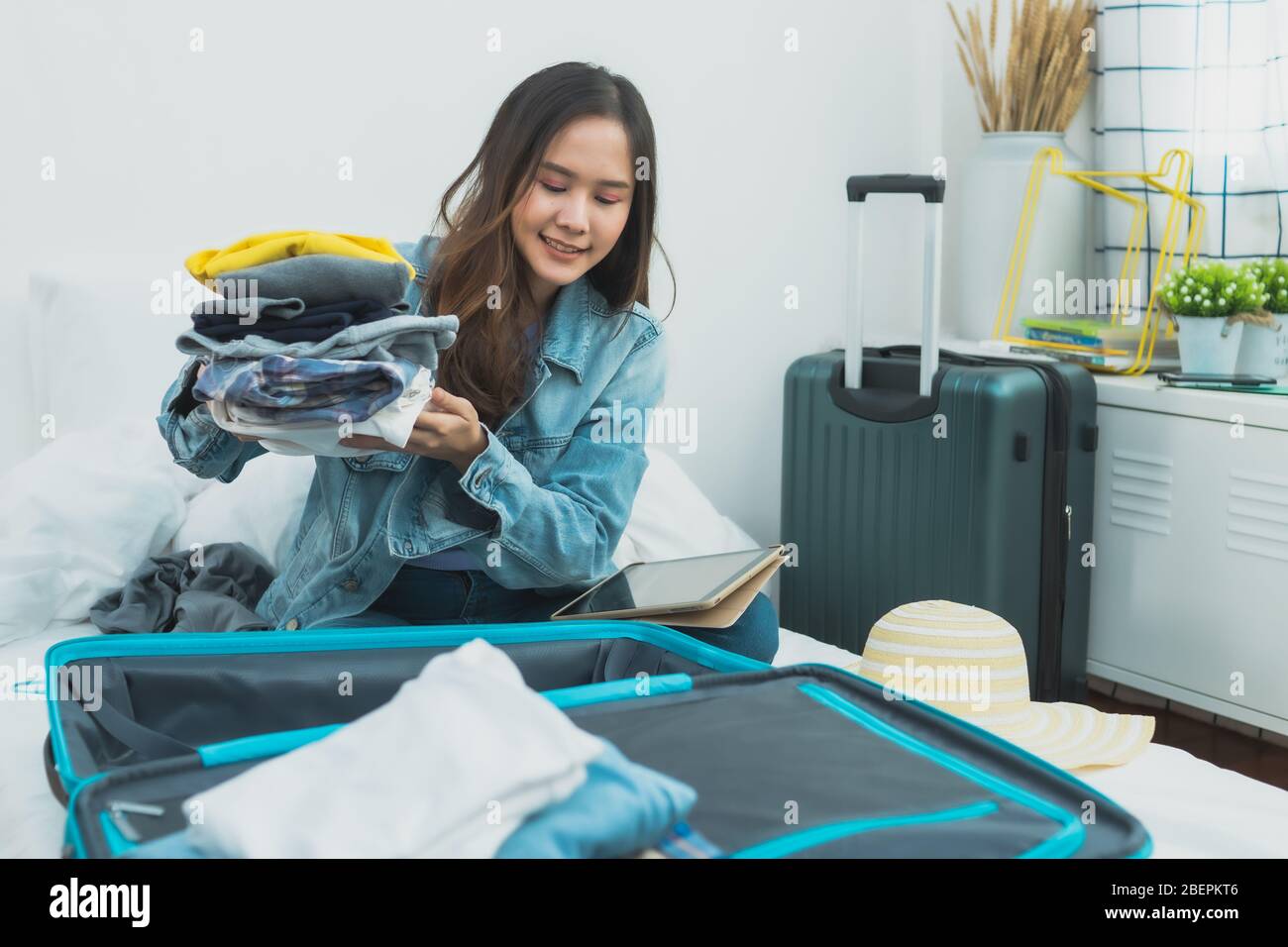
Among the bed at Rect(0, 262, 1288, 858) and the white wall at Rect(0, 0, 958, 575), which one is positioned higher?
the white wall at Rect(0, 0, 958, 575)

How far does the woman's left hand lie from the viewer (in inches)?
43.1

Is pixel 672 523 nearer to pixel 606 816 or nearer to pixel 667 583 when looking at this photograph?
pixel 667 583

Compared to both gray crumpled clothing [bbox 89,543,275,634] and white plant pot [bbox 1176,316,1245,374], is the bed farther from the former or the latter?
white plant pot [bbox 1176,316,1245,374]

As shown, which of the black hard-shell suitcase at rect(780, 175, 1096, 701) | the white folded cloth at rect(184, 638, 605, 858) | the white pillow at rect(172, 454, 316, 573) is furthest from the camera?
the black hard-shell suitcase at rect(780, 175, 1096, 701)

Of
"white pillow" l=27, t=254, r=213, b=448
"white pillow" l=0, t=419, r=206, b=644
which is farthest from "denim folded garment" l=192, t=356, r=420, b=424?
"white pillow" l=27, t=254, r=213, b=448

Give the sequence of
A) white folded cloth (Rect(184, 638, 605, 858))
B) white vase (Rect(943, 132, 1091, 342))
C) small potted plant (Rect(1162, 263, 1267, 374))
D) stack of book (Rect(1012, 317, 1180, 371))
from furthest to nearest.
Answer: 1. white vase (Rect(943, 132, 1091, 342))
2. stack of book (Rect(1012, 317, 1180, 371))
3. small potted plant (Rect(1162, 263, 1267, 374))
4. white folded cloth (Rect(184, 638, 605, 858))

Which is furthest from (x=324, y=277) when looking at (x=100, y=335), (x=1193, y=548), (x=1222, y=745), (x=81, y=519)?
(x=1222, y=745)

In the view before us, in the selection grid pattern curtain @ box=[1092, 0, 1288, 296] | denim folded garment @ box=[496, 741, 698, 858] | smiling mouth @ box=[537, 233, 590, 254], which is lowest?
denim folded garment @ box=[496, 741, 698, 858]

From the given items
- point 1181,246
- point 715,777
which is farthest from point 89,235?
point 1181,246

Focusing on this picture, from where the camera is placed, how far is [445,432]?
1108 millimetres

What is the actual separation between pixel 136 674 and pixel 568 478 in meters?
0.51

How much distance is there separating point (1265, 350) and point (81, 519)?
174 cm

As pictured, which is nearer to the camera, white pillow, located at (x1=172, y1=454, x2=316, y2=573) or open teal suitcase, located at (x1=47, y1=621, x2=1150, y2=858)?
open teal suitcase, located at (x1=47, y1=621, x2=1150, y2=858)
